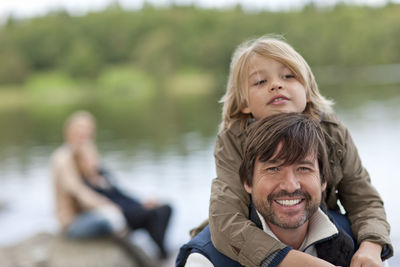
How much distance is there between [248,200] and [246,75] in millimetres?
449

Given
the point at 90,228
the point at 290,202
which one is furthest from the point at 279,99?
the point at 90,228

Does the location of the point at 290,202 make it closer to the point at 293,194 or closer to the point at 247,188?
the point at 293,194

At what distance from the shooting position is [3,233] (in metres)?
11.6

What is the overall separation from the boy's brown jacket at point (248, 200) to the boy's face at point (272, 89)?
0.42 feet

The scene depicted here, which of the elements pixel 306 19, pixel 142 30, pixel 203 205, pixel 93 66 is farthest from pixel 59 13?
pixel 203 205

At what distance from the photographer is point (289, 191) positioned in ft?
5.46

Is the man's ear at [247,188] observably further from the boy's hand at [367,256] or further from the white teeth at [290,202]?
the boy's hand at [367,256]

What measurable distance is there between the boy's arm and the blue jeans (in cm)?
495

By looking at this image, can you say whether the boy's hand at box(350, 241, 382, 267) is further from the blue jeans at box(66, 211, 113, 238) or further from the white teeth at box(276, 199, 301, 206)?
the blue jeans at box(66, 211, 113, 238)

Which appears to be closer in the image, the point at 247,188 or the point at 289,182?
the point at 289,182

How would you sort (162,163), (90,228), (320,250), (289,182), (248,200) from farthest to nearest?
(162,163), (90,228), (248,200), (320,250), (289,182)

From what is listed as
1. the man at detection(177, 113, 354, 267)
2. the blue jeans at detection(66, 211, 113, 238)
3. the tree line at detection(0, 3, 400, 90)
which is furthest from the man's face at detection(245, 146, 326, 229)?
the tree line at detection(0, 3, 400, 90)

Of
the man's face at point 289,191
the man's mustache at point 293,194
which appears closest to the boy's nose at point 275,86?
the man's face at point 289,191

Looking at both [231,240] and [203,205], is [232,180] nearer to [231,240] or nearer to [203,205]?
[231,240]
